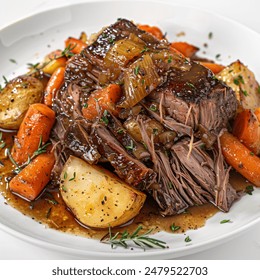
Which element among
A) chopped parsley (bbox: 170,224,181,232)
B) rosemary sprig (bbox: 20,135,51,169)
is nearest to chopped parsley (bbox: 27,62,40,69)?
rosemary sprig (bbox: 20,135,51,169)

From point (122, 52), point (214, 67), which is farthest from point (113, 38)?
point (214, 67)

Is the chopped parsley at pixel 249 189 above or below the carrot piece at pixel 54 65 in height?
below

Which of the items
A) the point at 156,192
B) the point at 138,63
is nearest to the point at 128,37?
the point at 138,63

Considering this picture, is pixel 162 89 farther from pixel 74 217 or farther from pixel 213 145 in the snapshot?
pixel 74 217

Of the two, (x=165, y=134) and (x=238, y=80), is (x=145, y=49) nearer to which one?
(x=165, y=134)

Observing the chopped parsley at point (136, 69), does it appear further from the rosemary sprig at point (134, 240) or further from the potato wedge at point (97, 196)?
the rosemary sprig at point (134, 240)

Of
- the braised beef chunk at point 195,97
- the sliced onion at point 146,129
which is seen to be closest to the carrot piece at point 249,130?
the braised beef chunk at point 195,97
